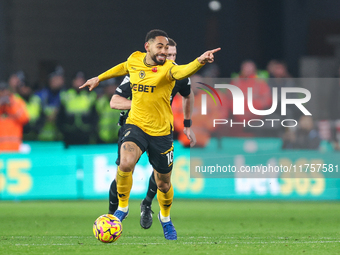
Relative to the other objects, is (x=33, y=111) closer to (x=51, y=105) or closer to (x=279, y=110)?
(x=51, y=105)

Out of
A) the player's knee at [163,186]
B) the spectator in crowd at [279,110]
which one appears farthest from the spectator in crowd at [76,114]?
the player's knee at [163,186]

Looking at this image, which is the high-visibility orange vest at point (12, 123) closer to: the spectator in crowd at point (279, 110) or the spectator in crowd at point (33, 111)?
the spectator in crowd at point (33, 111)

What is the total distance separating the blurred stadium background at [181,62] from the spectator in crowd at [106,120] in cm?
3

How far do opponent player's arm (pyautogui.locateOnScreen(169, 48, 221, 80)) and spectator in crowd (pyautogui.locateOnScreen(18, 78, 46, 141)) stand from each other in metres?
6.26

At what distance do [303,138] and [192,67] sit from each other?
5.72 metres

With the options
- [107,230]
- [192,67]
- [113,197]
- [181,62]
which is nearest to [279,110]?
[181,62]

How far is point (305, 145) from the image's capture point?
10.6 m

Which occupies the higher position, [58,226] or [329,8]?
[329,8]

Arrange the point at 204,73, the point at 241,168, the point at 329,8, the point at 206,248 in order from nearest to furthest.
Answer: the point at 206,248 < the point at 241,168 < the point at 204,73 < the point at 329,8

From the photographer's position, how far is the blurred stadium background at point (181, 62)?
10547mm

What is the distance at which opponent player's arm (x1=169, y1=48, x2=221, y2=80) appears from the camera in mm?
5238

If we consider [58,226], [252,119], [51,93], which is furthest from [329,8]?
[58,226]

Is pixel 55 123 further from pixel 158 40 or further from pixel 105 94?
pixel 158 40

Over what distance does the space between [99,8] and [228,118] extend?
17.8ft
